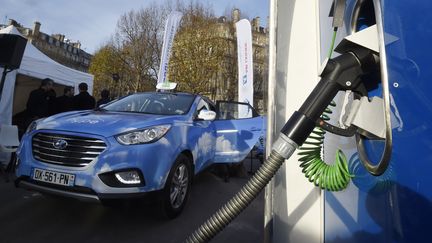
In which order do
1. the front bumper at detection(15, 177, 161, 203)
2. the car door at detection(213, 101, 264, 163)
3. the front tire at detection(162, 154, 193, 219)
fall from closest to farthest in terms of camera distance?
the front bumper at detection(15, 177, 161, 203)
the front tire at detection(162, 154, 193, 219)
the car door at detection(213, 101, 264, 163)

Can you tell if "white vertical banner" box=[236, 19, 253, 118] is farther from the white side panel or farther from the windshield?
the white side panel

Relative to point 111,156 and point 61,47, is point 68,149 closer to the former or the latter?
point 111,156

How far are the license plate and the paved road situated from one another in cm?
53

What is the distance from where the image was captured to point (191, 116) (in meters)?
4.57

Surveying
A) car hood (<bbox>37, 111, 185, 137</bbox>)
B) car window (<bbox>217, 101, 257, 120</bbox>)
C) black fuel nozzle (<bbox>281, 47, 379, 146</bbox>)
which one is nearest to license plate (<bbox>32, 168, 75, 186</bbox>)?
car hood (<bbox>37, 111, 185, 137</bbox>)

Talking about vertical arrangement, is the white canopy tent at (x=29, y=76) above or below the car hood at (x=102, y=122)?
above

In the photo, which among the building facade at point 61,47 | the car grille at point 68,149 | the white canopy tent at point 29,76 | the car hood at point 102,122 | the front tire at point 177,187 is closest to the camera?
the car grille at point 68,149

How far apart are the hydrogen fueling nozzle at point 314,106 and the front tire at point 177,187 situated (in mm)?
2824

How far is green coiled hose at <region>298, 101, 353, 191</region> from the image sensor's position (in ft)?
3.66

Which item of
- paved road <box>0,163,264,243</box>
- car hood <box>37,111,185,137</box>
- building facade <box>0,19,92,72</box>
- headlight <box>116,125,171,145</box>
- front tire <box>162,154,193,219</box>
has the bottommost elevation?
paved road <box>0,163,264,243</box>

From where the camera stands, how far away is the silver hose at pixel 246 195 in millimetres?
948

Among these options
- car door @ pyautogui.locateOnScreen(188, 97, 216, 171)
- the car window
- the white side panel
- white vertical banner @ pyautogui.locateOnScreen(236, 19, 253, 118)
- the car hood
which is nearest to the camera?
the white side panel

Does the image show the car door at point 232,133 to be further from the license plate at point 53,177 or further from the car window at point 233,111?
the license plate at point 53,177

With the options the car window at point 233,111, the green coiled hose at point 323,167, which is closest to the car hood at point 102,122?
the car window at point 233,111
